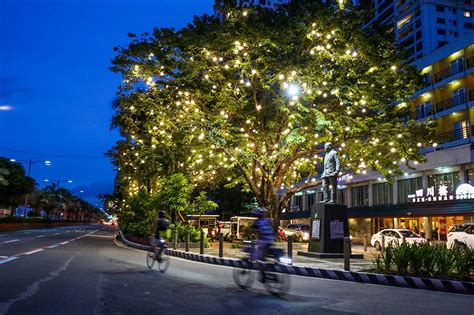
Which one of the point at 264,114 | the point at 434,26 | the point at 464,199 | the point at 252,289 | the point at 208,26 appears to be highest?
the point at 434,26

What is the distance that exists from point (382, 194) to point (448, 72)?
13.2 meters

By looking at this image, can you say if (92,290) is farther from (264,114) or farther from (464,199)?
(464,199)

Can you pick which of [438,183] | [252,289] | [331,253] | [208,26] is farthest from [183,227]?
[438,183]

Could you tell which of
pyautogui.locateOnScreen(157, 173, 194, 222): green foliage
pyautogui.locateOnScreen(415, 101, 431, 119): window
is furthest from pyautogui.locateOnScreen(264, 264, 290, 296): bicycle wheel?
pyautogui.locateOnScreen(415, 101, 431, 119): window

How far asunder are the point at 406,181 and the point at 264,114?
24.5m

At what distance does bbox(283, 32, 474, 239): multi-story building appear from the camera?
34.4 meters

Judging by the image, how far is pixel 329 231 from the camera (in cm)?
1777

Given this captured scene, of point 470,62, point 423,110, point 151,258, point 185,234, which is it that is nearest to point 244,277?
point 151,258

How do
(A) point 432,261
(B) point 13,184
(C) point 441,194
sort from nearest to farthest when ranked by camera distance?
1. (A) point 432,261
2. (C) point 441,194
3. (B) point 13,184

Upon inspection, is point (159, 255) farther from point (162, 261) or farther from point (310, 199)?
point (310, 199)

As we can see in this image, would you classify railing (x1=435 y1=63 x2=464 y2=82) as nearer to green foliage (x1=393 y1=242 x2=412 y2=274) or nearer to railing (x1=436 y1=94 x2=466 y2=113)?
railing (x1=436 y1=94 x2=466 y2=113)

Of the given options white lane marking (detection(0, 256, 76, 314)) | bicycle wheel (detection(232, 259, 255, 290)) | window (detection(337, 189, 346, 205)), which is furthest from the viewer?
window (detection(337, 189, 346, 205))

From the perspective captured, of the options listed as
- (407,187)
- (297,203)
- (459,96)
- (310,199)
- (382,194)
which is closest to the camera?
(459,96)

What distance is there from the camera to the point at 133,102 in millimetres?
21203
